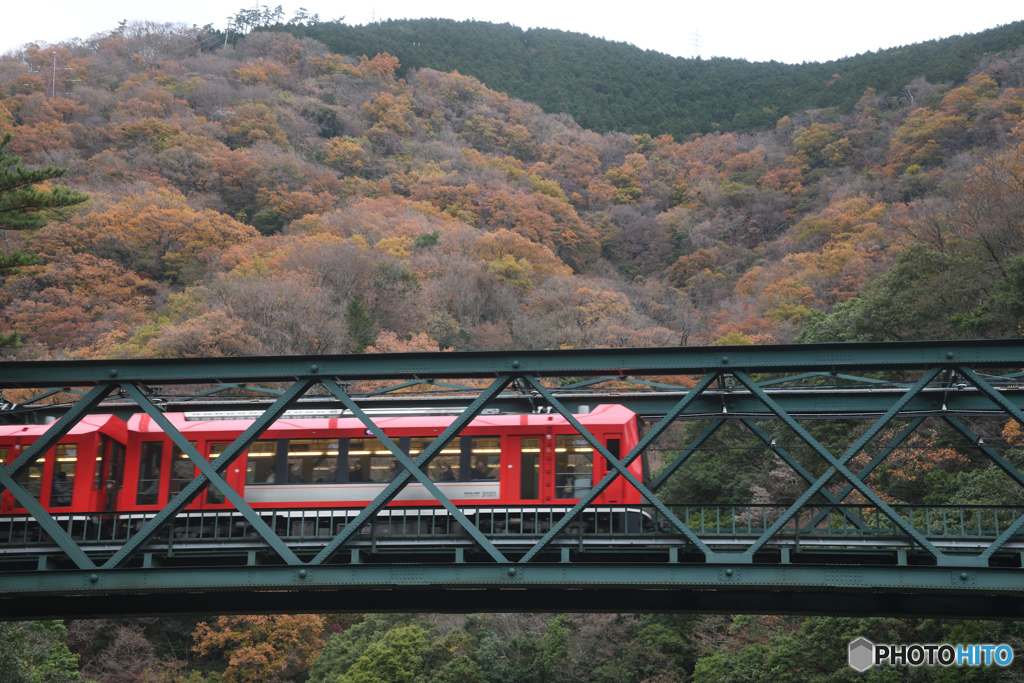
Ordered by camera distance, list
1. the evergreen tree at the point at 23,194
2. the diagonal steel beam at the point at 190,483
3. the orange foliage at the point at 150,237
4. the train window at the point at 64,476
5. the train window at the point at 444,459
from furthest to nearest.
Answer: the orange foliage at the point at 150,237 → the evergreen tree at the point at 23,194 → the train window at the point at 444,459 → the train window at the point at 64,476 → the diagonal steel beam at the point at 190,483

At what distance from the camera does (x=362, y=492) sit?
60.4 ft

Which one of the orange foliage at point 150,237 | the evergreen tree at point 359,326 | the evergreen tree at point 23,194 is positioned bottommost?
the evergreen tree at point 359,326

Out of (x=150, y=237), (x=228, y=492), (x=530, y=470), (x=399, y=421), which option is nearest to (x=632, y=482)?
(x=530, y=470)

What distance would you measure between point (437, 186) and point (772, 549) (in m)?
64.6

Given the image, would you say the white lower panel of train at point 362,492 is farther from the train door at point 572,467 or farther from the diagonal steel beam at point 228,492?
the diagonal steel beam at point 228,492

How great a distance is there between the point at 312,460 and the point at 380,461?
152 cm

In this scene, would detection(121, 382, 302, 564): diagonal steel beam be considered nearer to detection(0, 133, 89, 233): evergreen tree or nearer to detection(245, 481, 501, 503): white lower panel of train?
detection(245, 481, 501, 503): white lower panel of train

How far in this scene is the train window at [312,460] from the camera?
18656 mm

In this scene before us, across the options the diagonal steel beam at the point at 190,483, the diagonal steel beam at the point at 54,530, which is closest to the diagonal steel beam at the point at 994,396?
the diagonal steel beam at the point at 190,483

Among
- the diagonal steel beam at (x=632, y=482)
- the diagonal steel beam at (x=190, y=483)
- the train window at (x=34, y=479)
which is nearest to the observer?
the diagonal steel beam at (x=632, y=482)

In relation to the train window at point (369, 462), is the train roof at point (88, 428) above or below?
above

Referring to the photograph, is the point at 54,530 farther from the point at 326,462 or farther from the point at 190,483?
the point at 326,462

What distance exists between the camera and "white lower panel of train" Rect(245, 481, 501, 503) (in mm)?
18219

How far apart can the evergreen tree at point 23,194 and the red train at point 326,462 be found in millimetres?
7500
